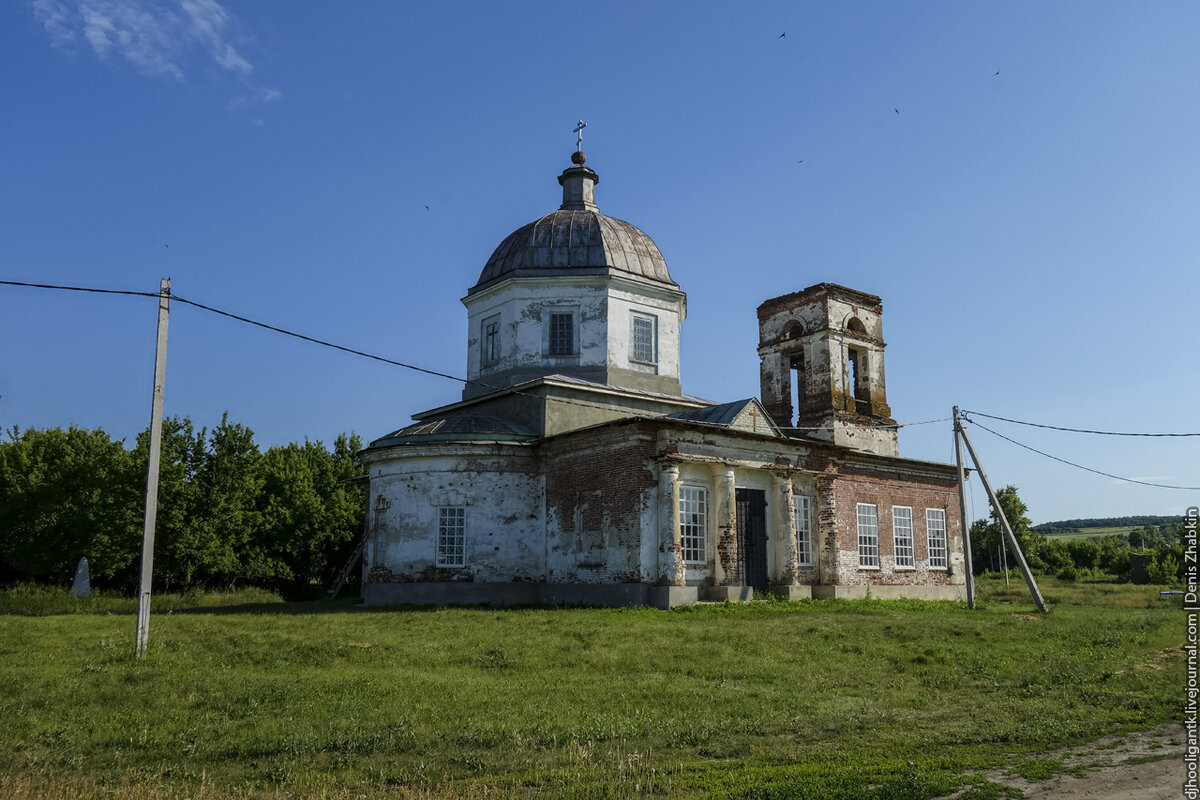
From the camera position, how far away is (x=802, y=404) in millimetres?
28906

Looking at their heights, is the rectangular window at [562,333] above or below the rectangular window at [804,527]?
above

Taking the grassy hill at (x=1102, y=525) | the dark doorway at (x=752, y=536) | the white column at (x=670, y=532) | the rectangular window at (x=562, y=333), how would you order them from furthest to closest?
the grassy hill at (x=1102, y=525) → the rectangular window at (x=562, y=333) → the dark doorway at (x=752, y=536) → the white column at (x=670, y=532)

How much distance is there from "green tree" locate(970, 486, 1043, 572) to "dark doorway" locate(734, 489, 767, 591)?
105 feet

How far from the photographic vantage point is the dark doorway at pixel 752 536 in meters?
21.7

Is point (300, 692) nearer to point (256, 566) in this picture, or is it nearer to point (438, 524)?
point (438, 524)

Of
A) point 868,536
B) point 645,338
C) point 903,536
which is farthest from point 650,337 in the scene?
point 903,536

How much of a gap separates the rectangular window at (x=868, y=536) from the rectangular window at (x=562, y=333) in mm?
9952

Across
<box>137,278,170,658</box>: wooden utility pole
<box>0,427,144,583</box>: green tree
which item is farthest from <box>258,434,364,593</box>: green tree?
<box>137,278,170,658</box>: wooden utility pole

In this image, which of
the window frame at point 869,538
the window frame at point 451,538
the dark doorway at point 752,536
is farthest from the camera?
the window frame at point 869,538

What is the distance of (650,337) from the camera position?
84.1ft

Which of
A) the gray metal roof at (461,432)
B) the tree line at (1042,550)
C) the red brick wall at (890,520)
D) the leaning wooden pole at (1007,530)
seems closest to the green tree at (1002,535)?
the tree line at (1042,550)

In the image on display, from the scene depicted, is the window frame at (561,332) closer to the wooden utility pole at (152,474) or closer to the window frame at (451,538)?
the window frame at (451,538)

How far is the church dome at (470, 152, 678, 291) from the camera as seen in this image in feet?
82.3

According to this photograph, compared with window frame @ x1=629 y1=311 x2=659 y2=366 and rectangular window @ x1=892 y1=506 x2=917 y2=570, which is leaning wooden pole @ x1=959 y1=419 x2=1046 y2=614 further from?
window frame @ x1=629 y1=311 x2=659 y2=366
